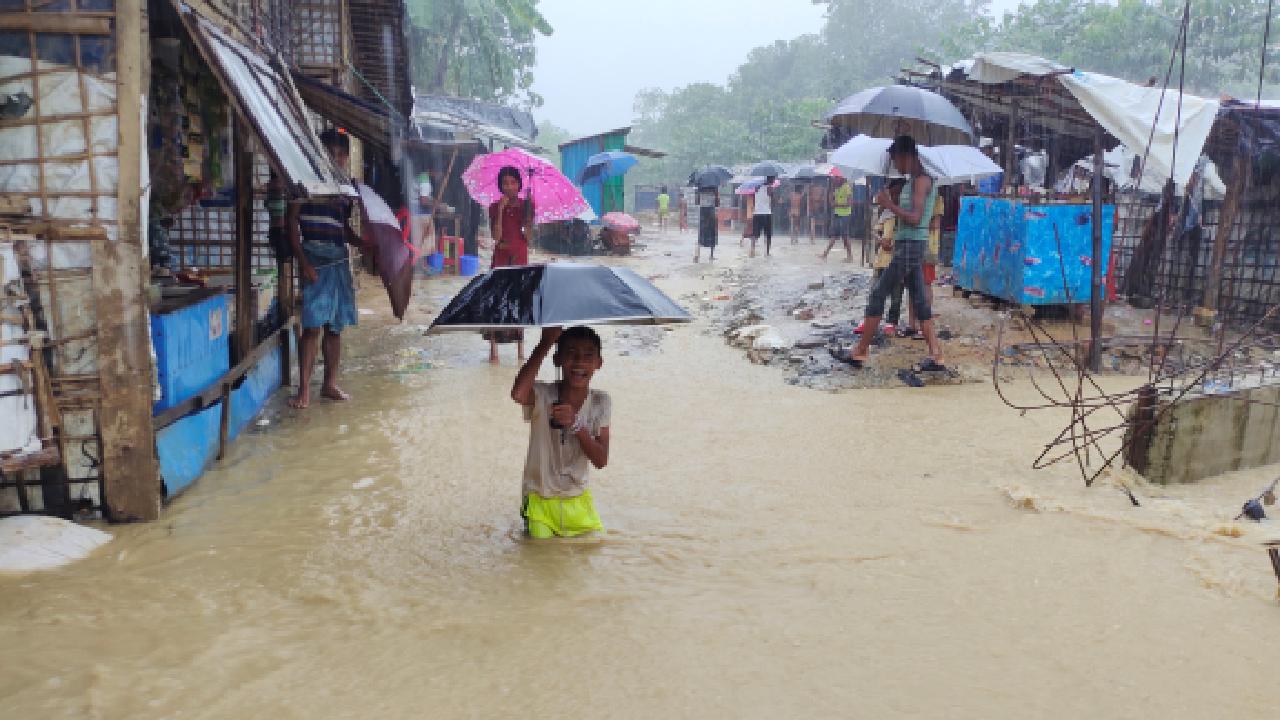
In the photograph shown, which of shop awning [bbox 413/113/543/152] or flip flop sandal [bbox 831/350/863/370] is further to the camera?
shop awning [bbox 413/113/543/152]

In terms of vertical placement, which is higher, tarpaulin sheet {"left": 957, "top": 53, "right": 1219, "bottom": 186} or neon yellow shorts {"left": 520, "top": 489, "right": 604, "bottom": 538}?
tarpaulin sheet {"left": 957, "top": 53, "right": 1219, "bottom": 186}

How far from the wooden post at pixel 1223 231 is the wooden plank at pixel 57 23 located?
10664 mm

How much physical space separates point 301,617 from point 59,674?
80 cm

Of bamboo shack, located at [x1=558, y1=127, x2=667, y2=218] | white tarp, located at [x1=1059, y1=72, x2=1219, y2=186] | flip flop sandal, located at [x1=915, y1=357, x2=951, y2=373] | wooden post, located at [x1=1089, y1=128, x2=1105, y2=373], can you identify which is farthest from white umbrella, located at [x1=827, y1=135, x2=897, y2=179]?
bamboo shack, located at [x1=558, y1=127, x2=667, y2=218]

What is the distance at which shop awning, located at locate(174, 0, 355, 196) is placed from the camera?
443cm

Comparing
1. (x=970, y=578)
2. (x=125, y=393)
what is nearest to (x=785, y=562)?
(x=970, y=578)

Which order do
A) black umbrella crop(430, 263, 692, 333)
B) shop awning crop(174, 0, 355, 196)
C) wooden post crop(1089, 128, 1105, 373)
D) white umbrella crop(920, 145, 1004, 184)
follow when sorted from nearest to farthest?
black umbrella crop(430, 263, 692, 333) < shop awning crop(174, 0, 355, 196) < wooden post crop(1089, 128, 1105, 373) < white umbrella crop(920, 145, 1004, 184)

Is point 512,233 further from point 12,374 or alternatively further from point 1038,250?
point 1038,250

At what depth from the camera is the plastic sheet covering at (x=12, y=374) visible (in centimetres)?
373

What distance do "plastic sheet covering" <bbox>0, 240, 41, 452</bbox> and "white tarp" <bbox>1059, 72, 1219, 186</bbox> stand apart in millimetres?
7946

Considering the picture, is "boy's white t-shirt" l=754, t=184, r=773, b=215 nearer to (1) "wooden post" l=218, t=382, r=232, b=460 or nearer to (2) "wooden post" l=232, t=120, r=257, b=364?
(2) "wooden post" l=232, t=120, r=257, b=364

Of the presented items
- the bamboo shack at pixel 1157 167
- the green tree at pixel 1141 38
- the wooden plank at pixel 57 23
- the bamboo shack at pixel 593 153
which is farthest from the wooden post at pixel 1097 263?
the bamboo shack at pixel 593 153

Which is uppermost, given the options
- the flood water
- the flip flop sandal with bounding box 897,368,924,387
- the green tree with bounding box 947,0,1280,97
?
the green tree with bounding box 947,0,1280,97

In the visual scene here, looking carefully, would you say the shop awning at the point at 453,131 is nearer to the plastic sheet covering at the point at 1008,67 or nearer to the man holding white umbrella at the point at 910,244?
the plastic sheet covering at the point at 1008,67
